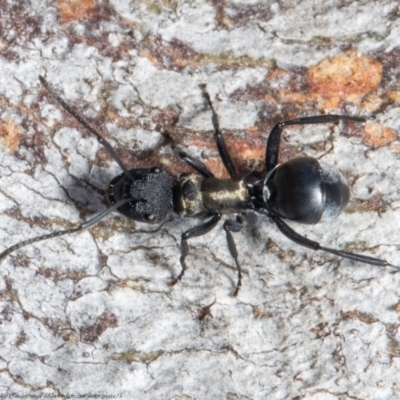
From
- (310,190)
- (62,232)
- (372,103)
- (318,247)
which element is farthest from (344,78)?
(62,232)

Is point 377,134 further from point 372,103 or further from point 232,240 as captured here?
point 232,240

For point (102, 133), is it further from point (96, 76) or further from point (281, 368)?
point (281, 368)

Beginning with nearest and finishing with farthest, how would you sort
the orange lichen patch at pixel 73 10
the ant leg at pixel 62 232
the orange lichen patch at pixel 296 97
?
the ant leg at pixel 62 232 < the orange lichen patch at pixel 73 10 < the orange lichen patch at pixel 296 97

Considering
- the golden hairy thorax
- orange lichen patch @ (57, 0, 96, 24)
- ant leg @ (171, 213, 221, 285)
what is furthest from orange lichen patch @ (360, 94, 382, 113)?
orange lichen patch @ (57, 0, 96, 24)

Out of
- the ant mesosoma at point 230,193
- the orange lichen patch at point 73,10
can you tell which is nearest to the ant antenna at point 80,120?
the ant mesosoma at point 230,193

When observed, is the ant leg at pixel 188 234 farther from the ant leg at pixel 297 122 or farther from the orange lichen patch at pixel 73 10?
the orange lichen patch at pixel 73 10

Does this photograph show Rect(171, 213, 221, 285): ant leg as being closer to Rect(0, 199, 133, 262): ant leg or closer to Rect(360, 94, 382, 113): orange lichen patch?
Rect(0, 199, 133, 262): ant leg

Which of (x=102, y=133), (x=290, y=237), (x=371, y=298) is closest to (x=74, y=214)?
(x=102, y=133)
